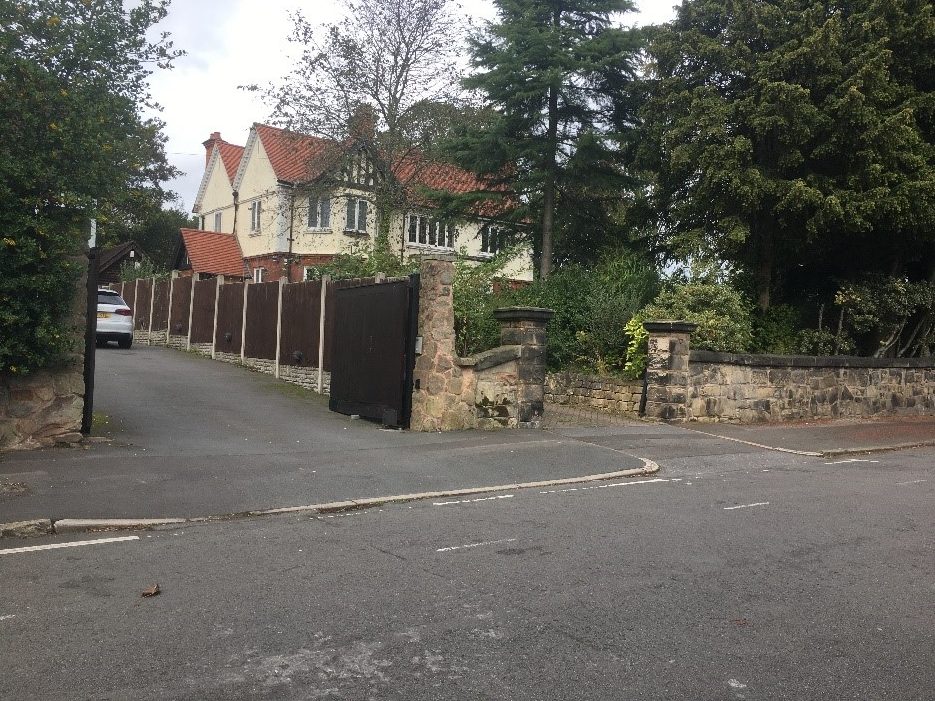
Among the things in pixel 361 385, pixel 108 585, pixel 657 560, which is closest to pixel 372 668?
pixel 108 585

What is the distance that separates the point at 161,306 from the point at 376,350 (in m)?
15.3

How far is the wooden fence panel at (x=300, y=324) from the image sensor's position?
661 inches

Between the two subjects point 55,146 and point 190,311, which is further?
point 190,311

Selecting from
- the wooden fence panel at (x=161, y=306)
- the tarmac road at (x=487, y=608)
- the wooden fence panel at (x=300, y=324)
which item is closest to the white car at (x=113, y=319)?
the wooden fence panel at (x=161, y=306)

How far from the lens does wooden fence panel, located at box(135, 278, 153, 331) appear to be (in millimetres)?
27547

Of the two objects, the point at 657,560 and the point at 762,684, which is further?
the point at 657,560

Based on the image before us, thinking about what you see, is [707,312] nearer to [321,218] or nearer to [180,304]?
[180,304]

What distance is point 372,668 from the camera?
4.03 m

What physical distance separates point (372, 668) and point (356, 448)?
23.3 feet

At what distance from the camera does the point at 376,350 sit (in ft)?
43.8

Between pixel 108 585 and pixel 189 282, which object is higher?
pixel 189 282

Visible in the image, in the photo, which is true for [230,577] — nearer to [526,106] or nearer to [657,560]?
[657,560]

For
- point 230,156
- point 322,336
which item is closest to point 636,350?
point 322,336

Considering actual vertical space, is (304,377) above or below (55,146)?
below
